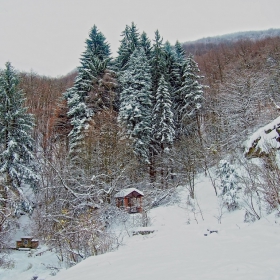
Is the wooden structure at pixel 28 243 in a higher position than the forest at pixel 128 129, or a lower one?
lower

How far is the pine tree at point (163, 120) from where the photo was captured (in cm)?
1922

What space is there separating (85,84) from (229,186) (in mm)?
12496

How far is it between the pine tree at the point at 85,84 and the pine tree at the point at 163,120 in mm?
4496

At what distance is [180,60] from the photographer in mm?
25203

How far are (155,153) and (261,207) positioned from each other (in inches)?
500

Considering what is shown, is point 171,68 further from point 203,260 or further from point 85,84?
point 203,260

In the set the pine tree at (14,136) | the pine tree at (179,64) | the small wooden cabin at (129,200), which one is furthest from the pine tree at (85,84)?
the pine tree at (179,64)

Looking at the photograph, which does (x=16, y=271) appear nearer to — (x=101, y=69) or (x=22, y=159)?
(x=22, y=159)

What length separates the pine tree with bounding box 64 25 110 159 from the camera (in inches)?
693

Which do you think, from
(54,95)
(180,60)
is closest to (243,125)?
(180,60)

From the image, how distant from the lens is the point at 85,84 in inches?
765

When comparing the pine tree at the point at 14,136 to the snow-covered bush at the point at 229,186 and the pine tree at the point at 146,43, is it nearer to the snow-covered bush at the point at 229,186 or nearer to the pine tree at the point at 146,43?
the snow-covered bush at the point at 229,186

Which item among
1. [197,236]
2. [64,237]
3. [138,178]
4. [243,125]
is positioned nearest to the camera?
[197,236]

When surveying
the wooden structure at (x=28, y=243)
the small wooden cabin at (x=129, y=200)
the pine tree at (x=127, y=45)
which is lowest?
the wooden structure at (x=28, y=243)
